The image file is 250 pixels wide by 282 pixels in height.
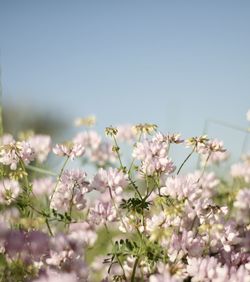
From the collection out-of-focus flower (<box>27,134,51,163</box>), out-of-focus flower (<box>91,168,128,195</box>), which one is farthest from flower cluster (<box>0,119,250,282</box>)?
out-of-focus flower (<box>27,134,51,163</box>)

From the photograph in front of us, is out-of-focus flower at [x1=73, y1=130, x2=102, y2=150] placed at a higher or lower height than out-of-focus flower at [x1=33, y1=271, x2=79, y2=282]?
higher

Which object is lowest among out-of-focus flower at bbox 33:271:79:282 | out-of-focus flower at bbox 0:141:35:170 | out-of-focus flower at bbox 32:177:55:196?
out-of-focus flower at bbox 33:271:79:282

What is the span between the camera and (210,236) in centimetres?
206

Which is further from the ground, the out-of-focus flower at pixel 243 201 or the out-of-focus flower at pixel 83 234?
the out-of-focus flower at pixel 243 201

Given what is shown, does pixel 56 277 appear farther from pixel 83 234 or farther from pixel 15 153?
pixel 15 153

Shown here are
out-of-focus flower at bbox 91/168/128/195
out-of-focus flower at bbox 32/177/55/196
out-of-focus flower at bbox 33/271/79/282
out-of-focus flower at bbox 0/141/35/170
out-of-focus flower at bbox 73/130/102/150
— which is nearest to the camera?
out-of-focus flower at bbox 33/271/79/282

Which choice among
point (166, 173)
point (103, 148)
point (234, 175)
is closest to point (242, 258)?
point (166, 173)

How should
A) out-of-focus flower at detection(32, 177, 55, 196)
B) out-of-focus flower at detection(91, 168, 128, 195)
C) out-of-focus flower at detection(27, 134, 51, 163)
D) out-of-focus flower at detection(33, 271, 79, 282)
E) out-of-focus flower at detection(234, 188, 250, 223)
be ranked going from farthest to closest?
1. out-of-focus flower at detection(27, 134, 51, 163)
2. out-of-focus flower at detection(32, 177, 55, 196)
3. out-of-focus flower at detection(234, 188, 250, 223)
4. out-of-focus flower at detection(91, 168, 128, 195)
5. out-of-focus flower at detection(33, 271, 79, 282)

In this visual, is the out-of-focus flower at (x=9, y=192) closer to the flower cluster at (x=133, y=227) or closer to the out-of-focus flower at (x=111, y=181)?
the flower cluster at (x=133, y=227)

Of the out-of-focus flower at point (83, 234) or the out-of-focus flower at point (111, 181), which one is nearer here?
the out-of-focus flower at point (83, 234)

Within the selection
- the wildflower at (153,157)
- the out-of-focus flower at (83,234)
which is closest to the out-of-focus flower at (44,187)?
the out-of-focus flower at (83,234)

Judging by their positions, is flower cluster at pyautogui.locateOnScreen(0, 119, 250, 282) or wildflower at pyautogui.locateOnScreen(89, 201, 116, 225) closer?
flower cluster at pyautogui.locateOnScreen(0, 119, 250, 282)

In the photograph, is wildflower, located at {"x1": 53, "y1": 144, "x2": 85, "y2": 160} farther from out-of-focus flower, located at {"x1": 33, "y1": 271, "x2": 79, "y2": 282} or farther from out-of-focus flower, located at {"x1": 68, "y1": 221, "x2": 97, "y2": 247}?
out-of-focus flower, located at {"x1": 33, "y1": 271, "x2": 79, "y2": 282}

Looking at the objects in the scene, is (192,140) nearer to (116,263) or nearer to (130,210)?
(130,210)
